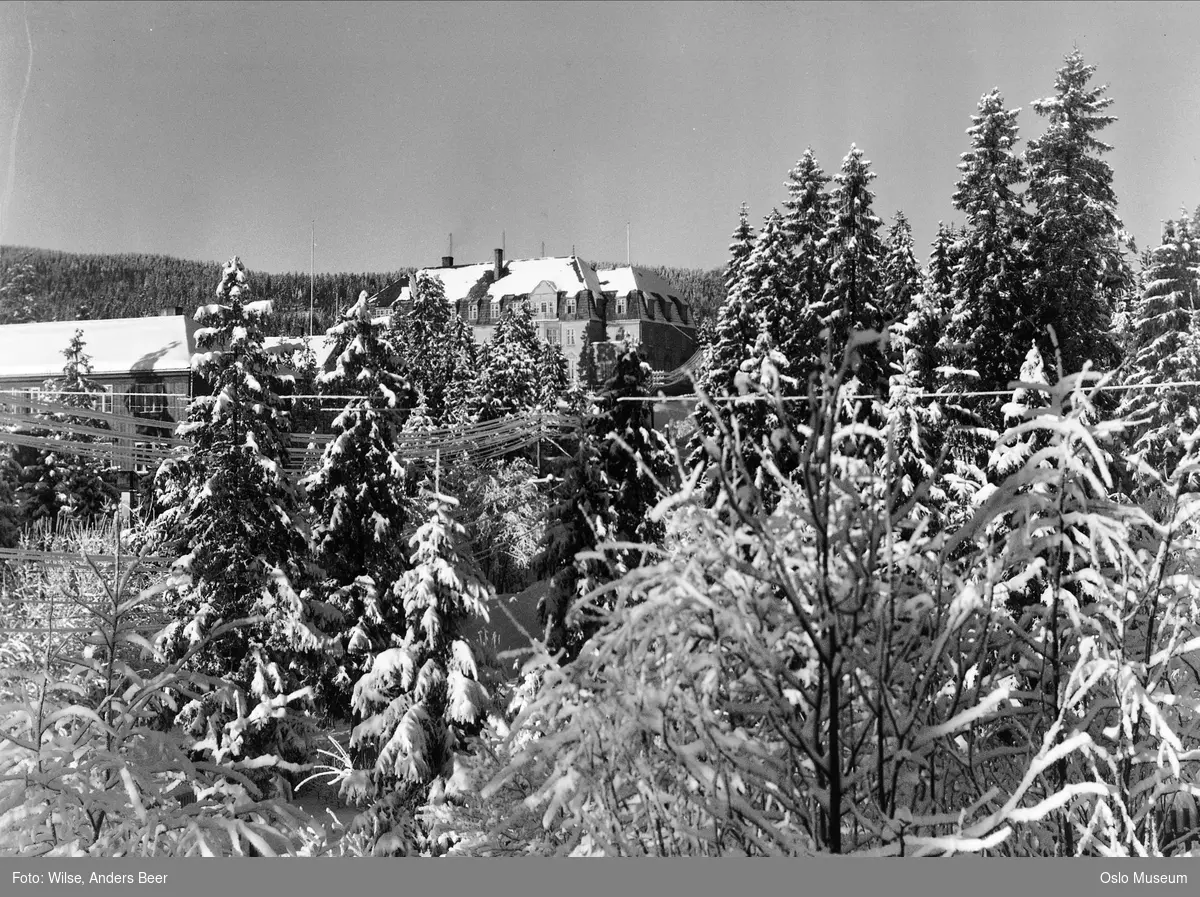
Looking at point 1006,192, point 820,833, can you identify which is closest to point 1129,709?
point 820,833

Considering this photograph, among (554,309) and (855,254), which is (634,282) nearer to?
(855,254)

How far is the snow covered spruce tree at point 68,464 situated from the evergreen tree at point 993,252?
5.46 m

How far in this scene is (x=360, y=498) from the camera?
13609mm

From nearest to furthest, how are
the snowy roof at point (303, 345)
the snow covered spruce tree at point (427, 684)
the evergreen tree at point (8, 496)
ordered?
the evergreen tree at point (8, 496)
the snow covered spruce tree at point (427, 684)
the snowy roof at point (303, 345)

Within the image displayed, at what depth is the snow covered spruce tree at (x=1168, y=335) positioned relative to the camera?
6.76 metres

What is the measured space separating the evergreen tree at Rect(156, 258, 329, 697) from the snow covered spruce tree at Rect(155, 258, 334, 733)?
15 mm

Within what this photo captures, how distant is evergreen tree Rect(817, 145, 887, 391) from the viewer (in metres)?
5.70

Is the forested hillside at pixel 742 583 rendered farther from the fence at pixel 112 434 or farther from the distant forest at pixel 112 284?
the distant forest at pixel 112 284

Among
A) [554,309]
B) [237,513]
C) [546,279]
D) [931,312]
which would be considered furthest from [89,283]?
[554,309]

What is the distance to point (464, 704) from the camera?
9312mm

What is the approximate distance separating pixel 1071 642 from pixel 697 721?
1.32m

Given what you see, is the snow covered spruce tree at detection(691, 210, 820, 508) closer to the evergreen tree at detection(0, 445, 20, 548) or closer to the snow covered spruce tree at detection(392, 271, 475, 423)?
the evergreen tree at detection(0, 445, 20, 548)

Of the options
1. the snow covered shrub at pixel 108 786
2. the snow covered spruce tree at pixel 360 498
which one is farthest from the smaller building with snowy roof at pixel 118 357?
the snow covered spruce tree at pixel 360 498

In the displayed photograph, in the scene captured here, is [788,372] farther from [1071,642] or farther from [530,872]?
[530,872]
